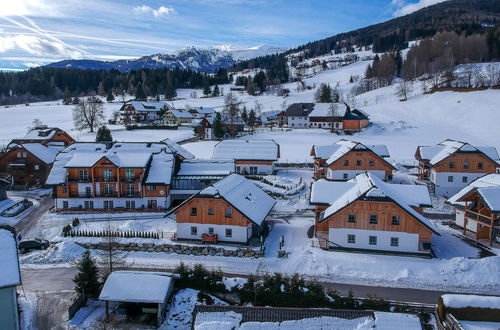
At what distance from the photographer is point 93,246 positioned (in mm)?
32125

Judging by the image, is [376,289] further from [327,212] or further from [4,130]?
[4,130]

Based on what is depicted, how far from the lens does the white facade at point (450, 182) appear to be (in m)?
47.2

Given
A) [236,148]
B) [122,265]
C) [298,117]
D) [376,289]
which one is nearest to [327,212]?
[376,289]

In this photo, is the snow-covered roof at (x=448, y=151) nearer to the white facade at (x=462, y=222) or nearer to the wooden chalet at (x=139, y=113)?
the white facade at (x=462, y=222)

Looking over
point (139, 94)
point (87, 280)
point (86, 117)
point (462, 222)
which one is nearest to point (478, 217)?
point (462, 222)

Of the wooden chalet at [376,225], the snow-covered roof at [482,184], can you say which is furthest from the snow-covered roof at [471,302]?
the snow-covered roof at [482,184]

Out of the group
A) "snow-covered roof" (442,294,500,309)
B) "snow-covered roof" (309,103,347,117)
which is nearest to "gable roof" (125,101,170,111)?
"snow-covered roof" (309,103,347,117)

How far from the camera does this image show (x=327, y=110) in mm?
99188

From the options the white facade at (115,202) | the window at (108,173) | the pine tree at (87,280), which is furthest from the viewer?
the window at (108,173)

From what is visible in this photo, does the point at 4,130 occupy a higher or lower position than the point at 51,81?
lower

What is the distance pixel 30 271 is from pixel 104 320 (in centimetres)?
971

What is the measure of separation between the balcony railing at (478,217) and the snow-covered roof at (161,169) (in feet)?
94.6

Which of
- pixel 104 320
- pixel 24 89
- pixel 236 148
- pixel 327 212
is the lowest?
pixel 104 320

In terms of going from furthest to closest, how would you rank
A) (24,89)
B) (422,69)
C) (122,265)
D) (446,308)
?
(24,89) → (422,69) → (122,265) → (446,308)
